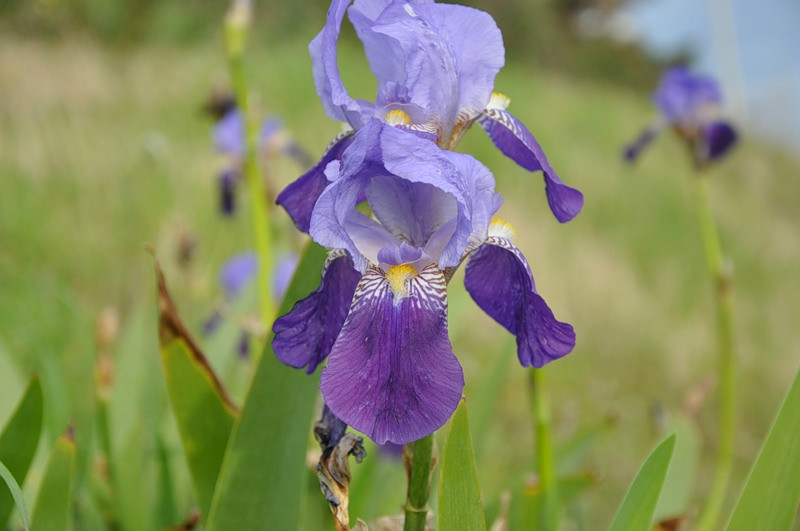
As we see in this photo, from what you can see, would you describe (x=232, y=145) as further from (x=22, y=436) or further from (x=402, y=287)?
(x=402, y=287)

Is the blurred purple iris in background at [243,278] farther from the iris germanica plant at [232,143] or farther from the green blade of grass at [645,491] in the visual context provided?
the green blade of grass at [645,491]

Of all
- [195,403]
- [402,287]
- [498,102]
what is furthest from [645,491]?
[195,403]

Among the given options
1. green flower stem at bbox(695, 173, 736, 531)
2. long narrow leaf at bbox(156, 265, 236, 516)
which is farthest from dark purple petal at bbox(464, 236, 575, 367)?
green flower stem at bbox(695, 173, 736, 531)

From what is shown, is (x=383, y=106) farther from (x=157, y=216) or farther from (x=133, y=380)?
(x=157, y=216)

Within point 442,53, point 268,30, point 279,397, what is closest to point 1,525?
point 279,397

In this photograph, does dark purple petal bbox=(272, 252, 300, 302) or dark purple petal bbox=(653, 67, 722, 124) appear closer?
dark purple petal bbox=(272, 252, 300, 302)

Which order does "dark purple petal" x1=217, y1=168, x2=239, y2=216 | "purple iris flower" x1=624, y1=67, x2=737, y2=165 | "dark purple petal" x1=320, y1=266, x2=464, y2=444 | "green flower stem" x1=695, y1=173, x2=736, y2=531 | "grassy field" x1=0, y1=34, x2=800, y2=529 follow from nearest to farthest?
"dark purple petal" x1=320, y1=266, x2=464, y2=444 → "green flower stem" x1=695, y1=173, x2=736, y2=531 → "grassy field" x1=0, y1=34, x2=800, y2=529 → "dark purple petal" x1=217, y1=168, x2=239, y2=216 → "purple iris flower" x1=624, y1=67, x2=737, y2=165

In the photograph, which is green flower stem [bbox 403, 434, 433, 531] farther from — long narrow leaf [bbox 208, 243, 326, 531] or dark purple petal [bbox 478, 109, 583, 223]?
dark purple petal [bbox 478, 109, 583, 223]
